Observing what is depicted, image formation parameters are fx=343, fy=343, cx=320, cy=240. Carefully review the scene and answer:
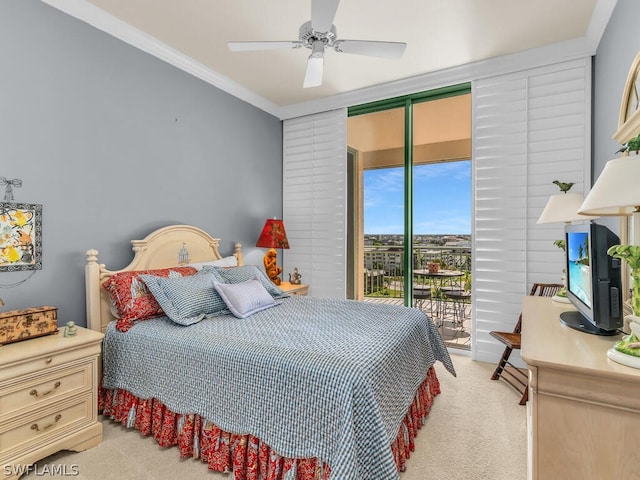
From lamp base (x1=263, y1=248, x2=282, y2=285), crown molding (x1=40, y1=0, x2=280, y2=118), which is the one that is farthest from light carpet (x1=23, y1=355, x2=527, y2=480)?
crown molding (x1=40, y1=0, x2=280, y2=118)

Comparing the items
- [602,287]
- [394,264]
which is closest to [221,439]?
[602,287]

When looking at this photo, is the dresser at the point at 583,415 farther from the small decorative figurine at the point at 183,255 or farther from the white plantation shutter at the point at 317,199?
the white plantation shutter at the point at 317,199

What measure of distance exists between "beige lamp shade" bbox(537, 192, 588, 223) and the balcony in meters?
1.86

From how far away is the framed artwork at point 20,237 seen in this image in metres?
2.06

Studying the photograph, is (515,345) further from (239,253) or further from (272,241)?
(239,253)

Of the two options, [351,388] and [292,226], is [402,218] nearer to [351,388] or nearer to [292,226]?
[292,226]

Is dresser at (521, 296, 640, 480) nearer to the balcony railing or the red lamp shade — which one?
the red lamp shade

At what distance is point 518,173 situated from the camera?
318 cm

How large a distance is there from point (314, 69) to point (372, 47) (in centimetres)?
44

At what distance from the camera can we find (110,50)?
263cm

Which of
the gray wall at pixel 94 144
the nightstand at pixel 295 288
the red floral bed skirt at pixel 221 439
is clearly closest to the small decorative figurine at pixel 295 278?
the nightstand at pixel 295 288

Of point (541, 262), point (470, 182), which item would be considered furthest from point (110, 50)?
point (541, 262)

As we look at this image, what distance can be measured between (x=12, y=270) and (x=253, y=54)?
248 centimetres

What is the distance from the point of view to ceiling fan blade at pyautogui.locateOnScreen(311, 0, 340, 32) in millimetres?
1788
